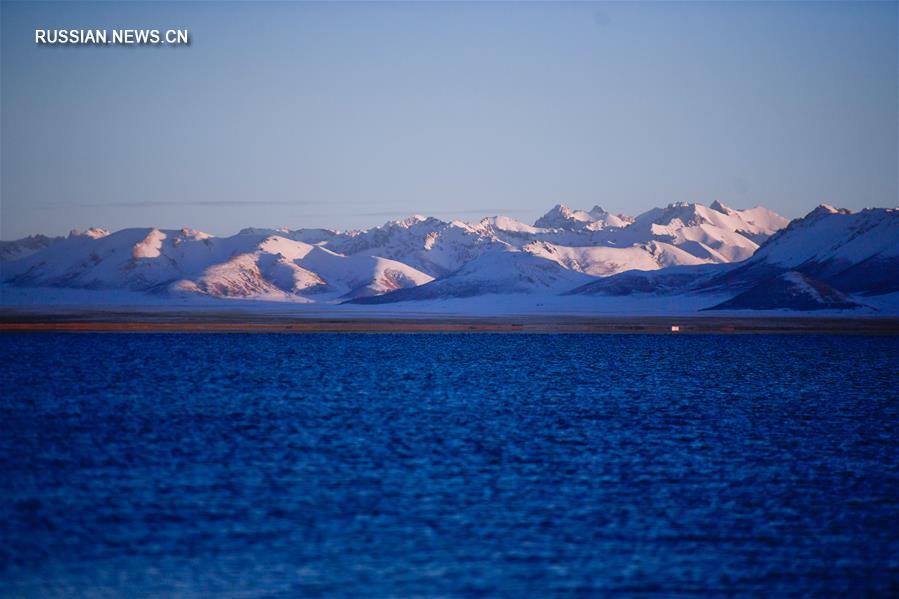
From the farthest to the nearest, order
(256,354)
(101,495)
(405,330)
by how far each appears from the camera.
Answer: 1. (405,330)
2. (256,354)
3. (101,495)

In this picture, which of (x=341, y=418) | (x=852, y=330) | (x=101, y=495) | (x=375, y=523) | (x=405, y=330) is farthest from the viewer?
(x=852, y=330)

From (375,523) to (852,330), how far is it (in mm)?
159235

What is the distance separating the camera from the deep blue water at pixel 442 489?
22500 mm

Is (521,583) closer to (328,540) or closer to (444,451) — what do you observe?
(328,540)

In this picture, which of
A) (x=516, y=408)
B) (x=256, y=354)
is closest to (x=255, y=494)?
(x=516, y=408)

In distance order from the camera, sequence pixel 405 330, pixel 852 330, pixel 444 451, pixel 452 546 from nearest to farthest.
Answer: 1. pixel 452 546
2. pixel 444 451
3. pixel 405 330
4. pixel 852 330

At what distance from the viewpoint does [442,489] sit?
3052 cm

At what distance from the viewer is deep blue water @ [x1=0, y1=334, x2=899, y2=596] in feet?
73.8

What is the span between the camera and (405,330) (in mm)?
161875

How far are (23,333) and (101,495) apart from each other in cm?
11901

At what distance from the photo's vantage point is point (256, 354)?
332 ft

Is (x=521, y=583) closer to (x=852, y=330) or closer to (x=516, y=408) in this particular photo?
(x=516, y=408)

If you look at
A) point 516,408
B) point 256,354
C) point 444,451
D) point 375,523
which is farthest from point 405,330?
point 375,523

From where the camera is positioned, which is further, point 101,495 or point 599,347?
point 599,347
